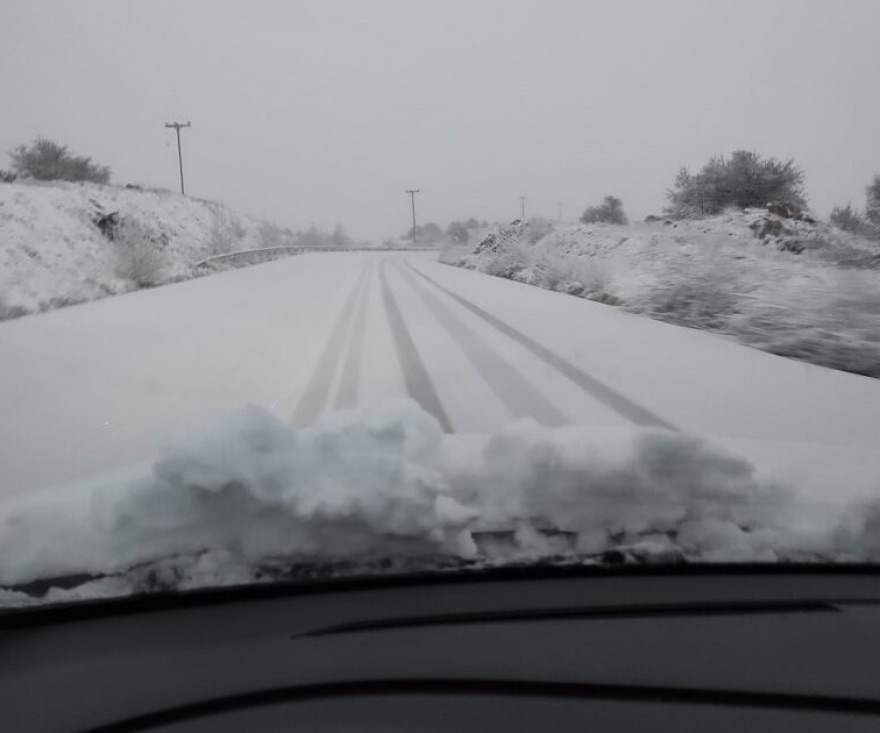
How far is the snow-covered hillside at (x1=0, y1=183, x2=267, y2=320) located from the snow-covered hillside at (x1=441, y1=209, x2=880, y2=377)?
6.46 m

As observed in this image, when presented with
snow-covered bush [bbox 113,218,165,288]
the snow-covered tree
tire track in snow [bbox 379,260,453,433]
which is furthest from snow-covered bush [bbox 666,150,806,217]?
snow-covered bush [bbox 113,218,165,288]

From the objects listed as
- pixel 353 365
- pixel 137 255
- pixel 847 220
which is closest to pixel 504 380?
pixel 353 365

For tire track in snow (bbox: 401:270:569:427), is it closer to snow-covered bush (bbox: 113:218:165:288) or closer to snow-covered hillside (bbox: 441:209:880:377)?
snow-covered hillside (bbox: 441:209:880:377)

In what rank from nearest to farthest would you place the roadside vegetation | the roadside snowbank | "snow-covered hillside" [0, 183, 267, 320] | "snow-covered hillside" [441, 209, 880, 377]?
the roadside snowbank, the roadside vegetation, "snow-covered hillside" [441, 209, 880, 377], "snow-covered hillside" [0, 183, 267, 320]

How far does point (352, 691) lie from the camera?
2.44m

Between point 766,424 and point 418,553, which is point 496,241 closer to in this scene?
point 766,424

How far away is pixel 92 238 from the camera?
13273 mm

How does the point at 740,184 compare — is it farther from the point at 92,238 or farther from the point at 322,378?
the point at 92,238

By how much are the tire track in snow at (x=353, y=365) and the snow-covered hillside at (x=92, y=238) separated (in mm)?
2780

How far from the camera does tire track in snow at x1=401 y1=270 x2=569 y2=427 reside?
555 centimetres

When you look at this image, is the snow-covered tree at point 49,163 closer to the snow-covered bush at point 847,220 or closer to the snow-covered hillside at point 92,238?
the snow-covered hillside at point 92,238

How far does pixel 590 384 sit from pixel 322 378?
2.38 m

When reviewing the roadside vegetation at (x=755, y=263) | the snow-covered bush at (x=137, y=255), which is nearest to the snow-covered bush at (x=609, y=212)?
the roadside vegetation at (x=755, y=263)

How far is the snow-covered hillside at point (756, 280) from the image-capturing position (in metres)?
7.72
